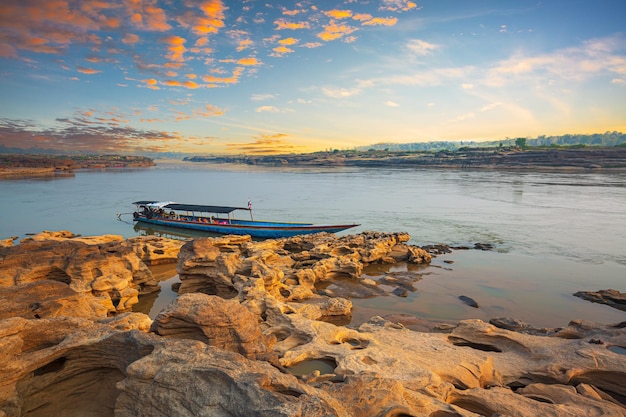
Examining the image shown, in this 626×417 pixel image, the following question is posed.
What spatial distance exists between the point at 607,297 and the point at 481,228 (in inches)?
618

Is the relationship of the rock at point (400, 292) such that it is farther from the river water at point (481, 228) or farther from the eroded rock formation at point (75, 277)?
the eroded rock formation at point (75, 277)

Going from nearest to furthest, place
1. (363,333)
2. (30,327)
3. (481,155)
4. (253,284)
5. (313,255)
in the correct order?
1. (30,327)
2. (363,333)
3. (253,284)
4. (313,255)
5. (481,155)

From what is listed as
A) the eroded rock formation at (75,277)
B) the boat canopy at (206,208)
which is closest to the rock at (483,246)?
the boat canopy at (206,208)

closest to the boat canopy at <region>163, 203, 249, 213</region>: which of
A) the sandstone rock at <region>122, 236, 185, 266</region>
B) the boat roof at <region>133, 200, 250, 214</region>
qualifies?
the boat roof at <region>133, 200, 250, 214</region>

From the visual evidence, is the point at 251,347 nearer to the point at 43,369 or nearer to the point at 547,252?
the point at 43,369

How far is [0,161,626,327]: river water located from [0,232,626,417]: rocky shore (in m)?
3.52

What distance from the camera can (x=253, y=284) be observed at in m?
12.1

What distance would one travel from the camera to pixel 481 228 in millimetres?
29406

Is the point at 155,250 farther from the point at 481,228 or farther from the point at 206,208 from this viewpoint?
the point at 481,228

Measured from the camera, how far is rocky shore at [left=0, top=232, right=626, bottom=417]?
4.46 m

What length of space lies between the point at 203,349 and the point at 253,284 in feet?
23.1

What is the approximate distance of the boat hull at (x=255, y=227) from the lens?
27438mm

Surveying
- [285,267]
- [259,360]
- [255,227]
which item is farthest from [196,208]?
[259,360]

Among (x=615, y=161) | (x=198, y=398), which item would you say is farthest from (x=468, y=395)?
(x=615, y=161)
